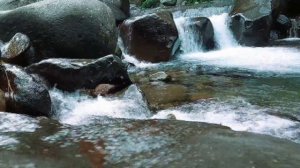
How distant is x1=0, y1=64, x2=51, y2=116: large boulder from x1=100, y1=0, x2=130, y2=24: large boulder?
7874mm

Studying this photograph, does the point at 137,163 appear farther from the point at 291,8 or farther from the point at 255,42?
the point at 291,8

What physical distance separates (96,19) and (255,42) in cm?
615

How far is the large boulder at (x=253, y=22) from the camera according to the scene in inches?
509

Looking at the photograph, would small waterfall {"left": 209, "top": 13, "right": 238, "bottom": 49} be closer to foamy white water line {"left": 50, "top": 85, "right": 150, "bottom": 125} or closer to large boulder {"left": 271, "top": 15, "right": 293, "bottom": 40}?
large boulder {"left": 271, "top": 15, "right": 293, "bottom": 40}

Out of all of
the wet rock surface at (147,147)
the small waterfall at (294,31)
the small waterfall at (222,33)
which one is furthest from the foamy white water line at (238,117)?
the small waterfall at (294,31)

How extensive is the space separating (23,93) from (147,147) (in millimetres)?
2397

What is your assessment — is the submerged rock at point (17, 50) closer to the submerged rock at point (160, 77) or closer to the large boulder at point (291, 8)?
the submerged rock at point (160, 77)

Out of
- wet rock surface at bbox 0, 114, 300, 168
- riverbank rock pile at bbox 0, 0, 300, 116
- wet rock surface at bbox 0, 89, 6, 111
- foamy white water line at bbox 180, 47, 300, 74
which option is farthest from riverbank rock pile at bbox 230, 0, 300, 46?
wet rock surface at bbox 0, 89, 6, 111

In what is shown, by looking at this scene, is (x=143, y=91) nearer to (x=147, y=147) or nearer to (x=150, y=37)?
(x=147, y=147)

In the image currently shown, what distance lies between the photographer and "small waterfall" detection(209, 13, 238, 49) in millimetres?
13398

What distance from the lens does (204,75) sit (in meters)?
9.41

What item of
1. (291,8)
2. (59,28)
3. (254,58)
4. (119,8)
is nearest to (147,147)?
(59,28)

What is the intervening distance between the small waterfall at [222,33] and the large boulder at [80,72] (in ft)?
21.1

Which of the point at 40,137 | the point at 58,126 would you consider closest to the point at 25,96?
the point at 58,126
